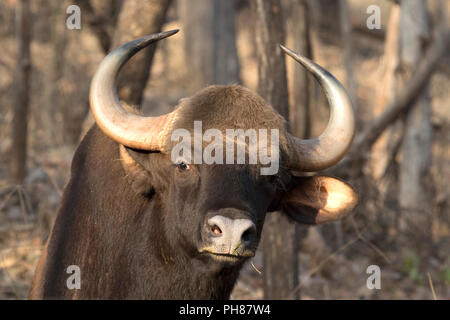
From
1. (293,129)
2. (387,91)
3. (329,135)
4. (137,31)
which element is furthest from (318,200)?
(387,91)

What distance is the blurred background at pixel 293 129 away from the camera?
6934mm

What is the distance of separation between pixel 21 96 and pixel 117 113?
5.57 metres

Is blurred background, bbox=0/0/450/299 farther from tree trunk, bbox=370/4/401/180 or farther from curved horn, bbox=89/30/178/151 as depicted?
curved horn, bbox=89/30/178/151

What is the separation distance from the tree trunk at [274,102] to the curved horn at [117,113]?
207 centimetres

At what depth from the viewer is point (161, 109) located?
1419 centimetres

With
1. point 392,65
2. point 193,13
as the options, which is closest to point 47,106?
point 193,13

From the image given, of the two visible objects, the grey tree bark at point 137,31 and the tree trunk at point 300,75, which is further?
the tree trunk at point 300,75

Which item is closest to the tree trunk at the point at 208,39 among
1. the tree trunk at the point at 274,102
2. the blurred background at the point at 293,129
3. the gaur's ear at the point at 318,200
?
the blurred background at the point at 293,129

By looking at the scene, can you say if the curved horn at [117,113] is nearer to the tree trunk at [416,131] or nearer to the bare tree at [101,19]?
the bare tree at [101,19]

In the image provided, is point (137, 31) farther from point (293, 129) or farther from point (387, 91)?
point (387, 91)

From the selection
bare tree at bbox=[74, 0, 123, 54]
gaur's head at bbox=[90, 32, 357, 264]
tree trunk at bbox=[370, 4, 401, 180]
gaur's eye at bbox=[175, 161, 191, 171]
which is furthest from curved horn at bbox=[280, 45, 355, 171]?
bare tree at bbox=[74, 0, 123, 54]

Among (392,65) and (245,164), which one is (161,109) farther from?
(245,164)

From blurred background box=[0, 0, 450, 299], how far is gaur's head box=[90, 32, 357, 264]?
1.73 meters

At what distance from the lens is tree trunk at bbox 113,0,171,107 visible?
7.46m
